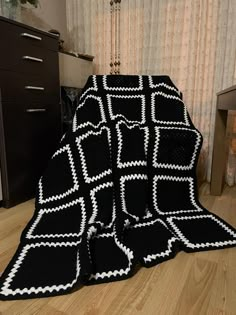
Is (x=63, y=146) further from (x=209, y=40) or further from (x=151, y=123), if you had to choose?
(x=209, y=40)

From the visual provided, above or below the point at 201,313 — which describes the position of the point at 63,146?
above

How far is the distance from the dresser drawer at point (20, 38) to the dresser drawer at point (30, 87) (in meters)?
0.12

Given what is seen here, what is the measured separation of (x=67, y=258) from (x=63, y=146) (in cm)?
51

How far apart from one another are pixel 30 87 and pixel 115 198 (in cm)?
70

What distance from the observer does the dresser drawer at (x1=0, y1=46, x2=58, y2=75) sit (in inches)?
44.7

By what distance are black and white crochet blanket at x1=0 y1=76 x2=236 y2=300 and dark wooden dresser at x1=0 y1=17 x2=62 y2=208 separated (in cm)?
19

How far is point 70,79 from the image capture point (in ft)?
5.28

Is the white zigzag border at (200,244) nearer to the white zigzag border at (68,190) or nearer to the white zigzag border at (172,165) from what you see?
the white zigzag border at (172,165)

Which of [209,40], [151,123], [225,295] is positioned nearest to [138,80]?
[151,123]

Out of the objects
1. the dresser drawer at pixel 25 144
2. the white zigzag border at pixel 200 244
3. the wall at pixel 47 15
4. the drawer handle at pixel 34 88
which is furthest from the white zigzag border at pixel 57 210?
the wall at pixel 47 15

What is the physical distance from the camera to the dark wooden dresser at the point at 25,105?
1.15 metres

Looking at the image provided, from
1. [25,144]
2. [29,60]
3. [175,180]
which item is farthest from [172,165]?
[29,60]

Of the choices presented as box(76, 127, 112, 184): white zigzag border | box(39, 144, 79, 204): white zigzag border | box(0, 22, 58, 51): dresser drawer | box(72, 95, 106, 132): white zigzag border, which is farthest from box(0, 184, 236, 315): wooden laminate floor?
box(0, 22, 58, 51): dresser drawer

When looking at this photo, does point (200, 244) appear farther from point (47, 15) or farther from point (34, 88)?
point (47, 15)
